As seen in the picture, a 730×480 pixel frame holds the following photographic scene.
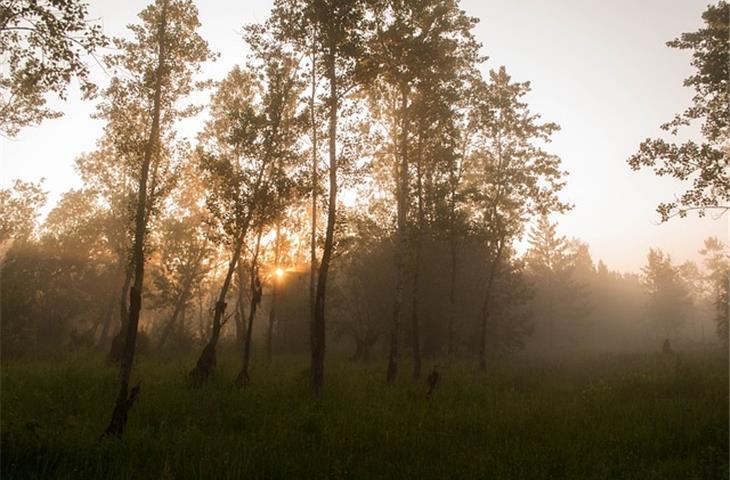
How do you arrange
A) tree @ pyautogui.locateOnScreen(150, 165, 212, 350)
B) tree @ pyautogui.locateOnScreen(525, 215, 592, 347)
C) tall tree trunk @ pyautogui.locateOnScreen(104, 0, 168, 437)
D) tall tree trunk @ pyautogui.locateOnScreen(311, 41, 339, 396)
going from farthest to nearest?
1. tree @ pyautogui.locateOnScreen(525, 215, 592, 347)
2. tree @ pyautogui.locateOnScreen(150, 165, 212, 350)
3. tall tree trunk @ pyautogui.locateOnScreen(311, 41, 339, 396)
4. tall tree trunk @ pyautogui.locateOnScreen(104, 0, 168, 437)

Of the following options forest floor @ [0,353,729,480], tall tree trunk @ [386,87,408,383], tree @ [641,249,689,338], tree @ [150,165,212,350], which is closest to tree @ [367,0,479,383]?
tall tree trunk @ [386,87,408,383]

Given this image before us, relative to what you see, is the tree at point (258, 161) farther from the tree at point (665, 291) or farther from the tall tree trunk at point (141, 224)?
the tree at point (665, 291)

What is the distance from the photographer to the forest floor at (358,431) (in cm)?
701

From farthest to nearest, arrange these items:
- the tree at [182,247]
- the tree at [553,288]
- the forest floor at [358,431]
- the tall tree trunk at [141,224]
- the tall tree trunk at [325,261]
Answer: the tree at [553,288] → the tree at [182,247] → the tall tree trunk at [325,261] → the tall tree trunk at [141,224] → the forest floor at [358,431]

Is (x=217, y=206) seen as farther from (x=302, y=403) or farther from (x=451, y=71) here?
(x=451, y=71)

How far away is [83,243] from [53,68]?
35.1 m

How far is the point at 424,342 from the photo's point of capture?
35.3 m

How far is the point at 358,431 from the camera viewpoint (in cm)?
921

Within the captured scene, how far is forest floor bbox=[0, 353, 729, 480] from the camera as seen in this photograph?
7.01 meters

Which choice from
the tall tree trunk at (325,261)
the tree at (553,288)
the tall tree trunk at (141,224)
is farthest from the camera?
the tree at (553,288)

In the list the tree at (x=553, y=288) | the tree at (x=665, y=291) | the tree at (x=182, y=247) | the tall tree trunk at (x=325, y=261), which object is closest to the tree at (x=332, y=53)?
the tall tree trunk at (x=325, y=261)

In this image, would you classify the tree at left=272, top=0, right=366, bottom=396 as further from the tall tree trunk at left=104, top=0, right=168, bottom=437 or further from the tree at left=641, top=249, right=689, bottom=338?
the tree at left=641, top=249, right=689, bottom=338

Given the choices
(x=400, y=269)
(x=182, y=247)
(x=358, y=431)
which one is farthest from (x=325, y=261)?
(x=182, y=247)

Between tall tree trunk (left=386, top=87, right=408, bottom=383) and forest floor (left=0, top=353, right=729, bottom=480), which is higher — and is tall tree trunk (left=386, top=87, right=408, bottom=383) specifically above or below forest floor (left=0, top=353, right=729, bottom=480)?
above
